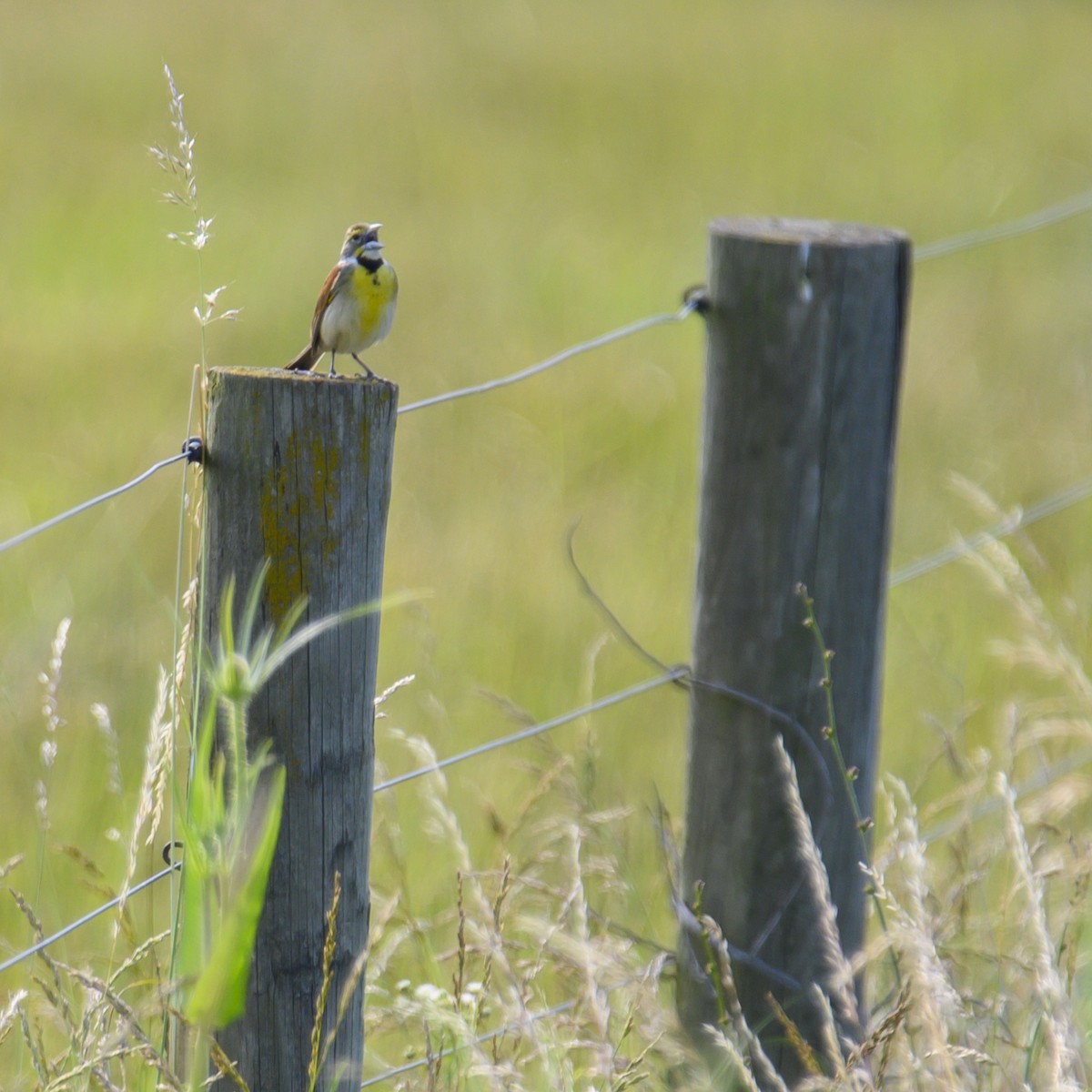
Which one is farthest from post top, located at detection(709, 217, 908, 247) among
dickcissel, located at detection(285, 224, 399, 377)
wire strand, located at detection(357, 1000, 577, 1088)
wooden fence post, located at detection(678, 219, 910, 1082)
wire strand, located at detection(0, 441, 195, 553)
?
wire strand, located at detection(357, 1000, 577, 1088)

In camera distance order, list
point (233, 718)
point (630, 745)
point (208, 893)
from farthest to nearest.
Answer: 1. point (630, 745)
2. point (208, 893)
3. point (233, 718)

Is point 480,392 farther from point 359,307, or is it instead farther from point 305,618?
point 305,618

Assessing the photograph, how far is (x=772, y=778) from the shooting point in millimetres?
2691

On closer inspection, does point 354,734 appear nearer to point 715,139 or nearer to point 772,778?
point 772,778

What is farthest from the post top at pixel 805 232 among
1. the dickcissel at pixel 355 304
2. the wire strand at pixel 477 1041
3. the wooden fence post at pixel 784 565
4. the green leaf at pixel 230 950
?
the green leaf at pixel 230 950

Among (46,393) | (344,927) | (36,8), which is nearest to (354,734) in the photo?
(344,927)

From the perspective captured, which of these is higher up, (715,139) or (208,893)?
(715,139)

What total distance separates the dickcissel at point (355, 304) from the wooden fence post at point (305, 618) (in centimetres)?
111

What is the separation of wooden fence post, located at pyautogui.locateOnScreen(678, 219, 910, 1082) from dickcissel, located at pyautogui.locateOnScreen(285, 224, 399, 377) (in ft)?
2.33

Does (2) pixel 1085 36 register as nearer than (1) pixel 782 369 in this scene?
No

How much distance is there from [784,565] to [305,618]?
1.10 metres

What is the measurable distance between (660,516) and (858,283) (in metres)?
3.90

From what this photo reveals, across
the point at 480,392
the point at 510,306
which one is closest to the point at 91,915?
the point at 480,392

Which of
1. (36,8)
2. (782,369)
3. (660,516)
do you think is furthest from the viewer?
(36,8)
